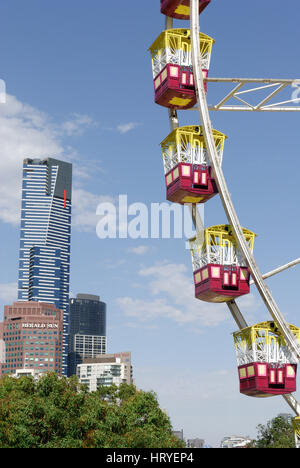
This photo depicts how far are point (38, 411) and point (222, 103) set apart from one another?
26084mm

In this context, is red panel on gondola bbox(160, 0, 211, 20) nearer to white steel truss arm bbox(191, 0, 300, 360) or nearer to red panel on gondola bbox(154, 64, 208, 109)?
white steel truss arm bbox(191, 0, 300, 360)

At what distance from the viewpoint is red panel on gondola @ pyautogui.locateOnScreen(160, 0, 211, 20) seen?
5566 cm

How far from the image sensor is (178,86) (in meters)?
51.8

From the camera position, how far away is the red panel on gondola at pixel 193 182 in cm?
5012

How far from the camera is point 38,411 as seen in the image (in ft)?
193

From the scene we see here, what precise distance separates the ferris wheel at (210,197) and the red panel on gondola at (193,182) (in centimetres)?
6

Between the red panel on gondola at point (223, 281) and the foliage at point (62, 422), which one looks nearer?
the red panel on gondola at point (223, 281)

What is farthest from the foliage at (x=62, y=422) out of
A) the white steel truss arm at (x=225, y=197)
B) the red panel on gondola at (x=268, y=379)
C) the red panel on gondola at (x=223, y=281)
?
the white steel truss arm at (x=225, y=197)

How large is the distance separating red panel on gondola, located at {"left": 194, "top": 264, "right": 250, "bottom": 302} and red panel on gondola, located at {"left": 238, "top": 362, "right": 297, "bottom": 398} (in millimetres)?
4510

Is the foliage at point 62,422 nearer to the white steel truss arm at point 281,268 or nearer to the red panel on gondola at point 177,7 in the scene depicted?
the white steel truss arm at point 281,268

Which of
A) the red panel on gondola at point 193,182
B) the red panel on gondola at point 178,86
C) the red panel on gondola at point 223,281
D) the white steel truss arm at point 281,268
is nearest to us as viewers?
the white steel truss arm at point 281,268

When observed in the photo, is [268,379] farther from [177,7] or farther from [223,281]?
[177,7]
